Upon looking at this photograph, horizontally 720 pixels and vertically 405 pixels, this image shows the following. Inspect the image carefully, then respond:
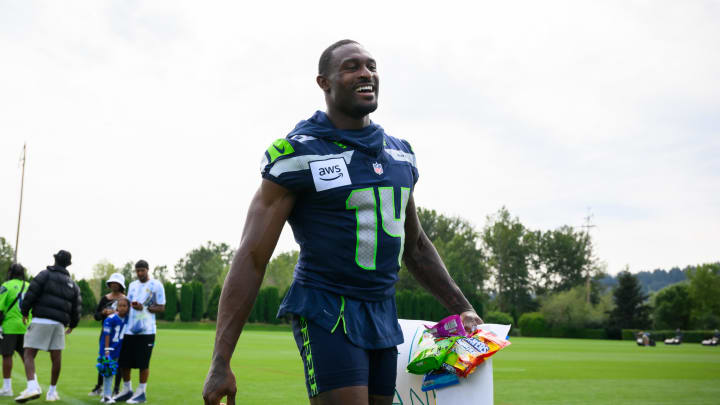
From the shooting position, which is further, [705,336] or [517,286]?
[517,286]

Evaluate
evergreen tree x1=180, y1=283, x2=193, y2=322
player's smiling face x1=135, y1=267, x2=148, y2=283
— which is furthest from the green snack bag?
evergreen tree x1=180, y1=283, x2=193, y2=322

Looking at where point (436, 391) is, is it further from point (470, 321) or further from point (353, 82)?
point (353, 82)

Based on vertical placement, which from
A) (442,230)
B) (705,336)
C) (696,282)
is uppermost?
(442,230)

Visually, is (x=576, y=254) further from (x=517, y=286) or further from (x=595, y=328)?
(x=595, y=328)

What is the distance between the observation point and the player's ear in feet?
10.4

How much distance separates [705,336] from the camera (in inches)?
2383

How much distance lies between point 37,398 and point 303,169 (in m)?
9.58

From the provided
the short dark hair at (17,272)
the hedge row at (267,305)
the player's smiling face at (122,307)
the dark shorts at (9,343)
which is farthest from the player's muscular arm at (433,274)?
the hedge row at (267,305)

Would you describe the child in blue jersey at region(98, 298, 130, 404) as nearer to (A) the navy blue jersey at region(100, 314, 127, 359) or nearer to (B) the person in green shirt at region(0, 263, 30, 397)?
(A) the navy blue jersey at region(100, 314, 127, 359)

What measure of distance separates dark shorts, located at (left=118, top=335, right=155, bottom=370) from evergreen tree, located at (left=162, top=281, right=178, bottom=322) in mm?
45496

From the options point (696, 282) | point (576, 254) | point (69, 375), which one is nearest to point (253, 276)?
point (69, 375)

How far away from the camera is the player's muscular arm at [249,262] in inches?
112

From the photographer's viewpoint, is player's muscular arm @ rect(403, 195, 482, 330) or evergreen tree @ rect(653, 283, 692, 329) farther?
evergreen tree @ rect(653, 283, 692, 329)

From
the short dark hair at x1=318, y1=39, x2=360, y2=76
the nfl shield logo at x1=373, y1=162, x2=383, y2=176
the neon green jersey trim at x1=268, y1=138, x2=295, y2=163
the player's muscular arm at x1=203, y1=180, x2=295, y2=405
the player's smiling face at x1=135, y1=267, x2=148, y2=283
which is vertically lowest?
the player's muscular arm at x1=203, y1=180, x2=295, y2=405
